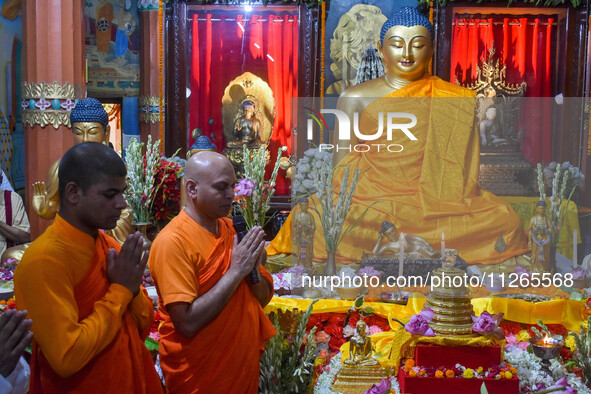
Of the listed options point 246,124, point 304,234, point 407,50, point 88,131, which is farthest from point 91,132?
point 246,124

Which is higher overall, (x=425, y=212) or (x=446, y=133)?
(x=446, y=133)

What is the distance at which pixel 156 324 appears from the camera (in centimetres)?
333

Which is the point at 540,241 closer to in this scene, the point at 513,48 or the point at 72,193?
the point at 72,193

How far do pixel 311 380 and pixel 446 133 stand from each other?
8.25ft

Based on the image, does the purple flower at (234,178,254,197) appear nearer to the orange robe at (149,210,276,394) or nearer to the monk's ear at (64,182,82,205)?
the orange robe at (149,210,276,394)

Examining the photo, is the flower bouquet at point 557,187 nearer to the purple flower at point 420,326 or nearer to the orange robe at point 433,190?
the orange robe at point 433,190

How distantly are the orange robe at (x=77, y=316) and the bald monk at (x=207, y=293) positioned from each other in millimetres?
188

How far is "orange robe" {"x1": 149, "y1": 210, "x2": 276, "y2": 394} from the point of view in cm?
213

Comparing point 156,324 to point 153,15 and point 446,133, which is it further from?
point 153,15

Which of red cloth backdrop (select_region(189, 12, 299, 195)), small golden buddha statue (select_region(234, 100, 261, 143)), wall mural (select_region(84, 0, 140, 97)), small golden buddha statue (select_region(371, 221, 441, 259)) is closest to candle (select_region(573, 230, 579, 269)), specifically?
small golden buddha statue (select_region(371, 221, 441, 259))

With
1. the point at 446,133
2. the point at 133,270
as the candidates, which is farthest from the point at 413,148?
the point at 133,270

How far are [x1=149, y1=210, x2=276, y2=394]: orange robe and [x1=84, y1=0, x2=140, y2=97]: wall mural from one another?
9.83 meters

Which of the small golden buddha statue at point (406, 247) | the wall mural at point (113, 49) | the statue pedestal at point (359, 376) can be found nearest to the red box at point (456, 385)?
the statue pedestal at point (359, 376)

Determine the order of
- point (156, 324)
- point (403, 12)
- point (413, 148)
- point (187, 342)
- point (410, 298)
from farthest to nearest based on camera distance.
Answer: point (403, 12)
point (413, 148)
point (410, 298)
point (156, 324)
point (187, 342)
